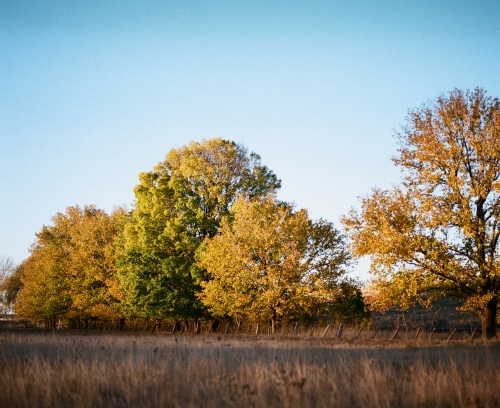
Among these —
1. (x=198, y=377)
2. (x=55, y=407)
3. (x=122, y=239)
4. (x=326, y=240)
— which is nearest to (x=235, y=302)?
(x=326, y=240)

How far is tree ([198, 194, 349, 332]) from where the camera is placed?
34.3 metres

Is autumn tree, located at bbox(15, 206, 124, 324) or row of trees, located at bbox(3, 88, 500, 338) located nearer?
row of trees, located at bbox(3, 88, 500, 338)

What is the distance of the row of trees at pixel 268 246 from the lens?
26141mm

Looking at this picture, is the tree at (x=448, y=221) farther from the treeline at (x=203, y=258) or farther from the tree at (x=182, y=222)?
the tree at (x=182, y=222)

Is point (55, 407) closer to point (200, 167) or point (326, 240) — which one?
point (326, 240)

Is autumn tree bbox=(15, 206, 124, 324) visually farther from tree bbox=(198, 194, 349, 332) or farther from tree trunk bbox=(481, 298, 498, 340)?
tree trunk bbox=(481, 298, 498, 340)

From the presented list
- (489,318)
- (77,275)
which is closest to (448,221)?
(489,318)

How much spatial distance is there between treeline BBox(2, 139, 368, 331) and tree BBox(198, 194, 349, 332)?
0.25 ft

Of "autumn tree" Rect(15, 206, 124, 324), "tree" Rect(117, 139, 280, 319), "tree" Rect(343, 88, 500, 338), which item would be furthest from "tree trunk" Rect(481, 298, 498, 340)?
"autumn tree" Rect(15, 206, 124, 324)

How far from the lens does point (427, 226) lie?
26.4 metres

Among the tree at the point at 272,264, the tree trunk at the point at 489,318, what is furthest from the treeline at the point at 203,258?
the tree trunk at the point at 489,318

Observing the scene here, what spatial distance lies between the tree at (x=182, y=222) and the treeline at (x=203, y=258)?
0.09 m

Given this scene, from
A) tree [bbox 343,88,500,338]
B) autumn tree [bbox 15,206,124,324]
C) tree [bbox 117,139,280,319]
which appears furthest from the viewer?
autumn tree [bbox 15,206,124,324]

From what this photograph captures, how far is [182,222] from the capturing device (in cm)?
4116
